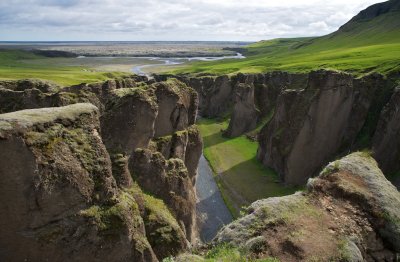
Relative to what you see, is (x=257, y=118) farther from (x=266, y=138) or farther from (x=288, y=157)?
(x=288, y=157)

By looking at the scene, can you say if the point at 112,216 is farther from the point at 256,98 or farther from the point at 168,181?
the point at 256,98

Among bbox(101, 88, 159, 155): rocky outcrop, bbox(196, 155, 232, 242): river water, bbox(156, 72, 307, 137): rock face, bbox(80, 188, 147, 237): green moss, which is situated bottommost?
bbox(196, 155, 232, 242): river water

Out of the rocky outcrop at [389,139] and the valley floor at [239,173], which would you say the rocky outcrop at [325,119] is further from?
the rocky outcrop at [389,139]

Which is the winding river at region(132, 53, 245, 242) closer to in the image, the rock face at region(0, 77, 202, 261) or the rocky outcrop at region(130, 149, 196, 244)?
the rocky outcrop at region(130, 149, 196, 244)

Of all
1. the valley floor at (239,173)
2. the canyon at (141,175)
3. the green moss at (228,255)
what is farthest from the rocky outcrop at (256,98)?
the green moss at (228,255)

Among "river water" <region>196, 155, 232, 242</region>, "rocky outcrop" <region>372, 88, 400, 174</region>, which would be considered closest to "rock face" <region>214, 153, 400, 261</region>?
"river water" <region>196, 155, 232, 242</region>

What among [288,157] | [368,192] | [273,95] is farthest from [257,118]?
[368,192]

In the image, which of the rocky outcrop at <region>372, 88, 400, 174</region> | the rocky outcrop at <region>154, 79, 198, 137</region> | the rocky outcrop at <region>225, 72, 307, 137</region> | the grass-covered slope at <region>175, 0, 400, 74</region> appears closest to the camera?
the rocky outcrop at <region>372, 88, 400, 174</region>
